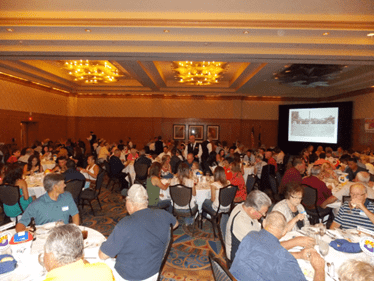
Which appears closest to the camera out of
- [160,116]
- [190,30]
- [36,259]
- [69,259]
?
[69,259]

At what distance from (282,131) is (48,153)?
1381cm

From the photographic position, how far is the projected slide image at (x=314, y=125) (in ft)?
44.2

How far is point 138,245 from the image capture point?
2.12 metres

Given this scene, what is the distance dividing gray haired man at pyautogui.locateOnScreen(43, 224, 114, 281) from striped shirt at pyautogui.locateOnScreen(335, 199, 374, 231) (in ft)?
9.89

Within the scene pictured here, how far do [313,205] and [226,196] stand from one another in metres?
1.72

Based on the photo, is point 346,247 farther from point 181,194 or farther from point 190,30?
point 190,30

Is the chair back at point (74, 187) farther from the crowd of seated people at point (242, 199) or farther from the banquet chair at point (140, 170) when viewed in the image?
the banquet chair at point (140, 170)

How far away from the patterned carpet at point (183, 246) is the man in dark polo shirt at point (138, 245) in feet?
2.17

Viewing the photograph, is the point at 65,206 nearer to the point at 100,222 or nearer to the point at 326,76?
the point at 100,222

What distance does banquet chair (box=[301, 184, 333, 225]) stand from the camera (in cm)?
440

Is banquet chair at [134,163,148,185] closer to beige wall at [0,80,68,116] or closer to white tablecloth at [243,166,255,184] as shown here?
white tablecloth at [243,166,255,184]

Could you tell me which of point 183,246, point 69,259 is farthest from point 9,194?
point 69,259

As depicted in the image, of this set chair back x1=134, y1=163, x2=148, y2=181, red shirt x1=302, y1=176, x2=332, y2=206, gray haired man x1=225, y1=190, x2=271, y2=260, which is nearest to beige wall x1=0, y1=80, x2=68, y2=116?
chair back x1=134, y1=163, x2=148, y2=181

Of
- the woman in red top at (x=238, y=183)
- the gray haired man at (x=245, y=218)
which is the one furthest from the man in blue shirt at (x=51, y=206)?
the woman in red top at (x=238, y=183)
